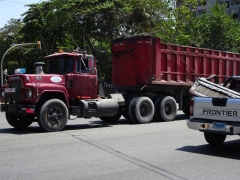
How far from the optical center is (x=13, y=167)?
761 cm

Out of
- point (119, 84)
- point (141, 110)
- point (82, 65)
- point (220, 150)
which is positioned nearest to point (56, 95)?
point (82, 65)

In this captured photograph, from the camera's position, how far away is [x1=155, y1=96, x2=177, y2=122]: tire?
52.3 feet

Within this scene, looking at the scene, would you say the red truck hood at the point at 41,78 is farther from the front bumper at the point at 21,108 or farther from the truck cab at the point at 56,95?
the front bumper at the point at 21,108

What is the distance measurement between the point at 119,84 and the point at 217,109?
8433mm

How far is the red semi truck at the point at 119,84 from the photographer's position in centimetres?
1239

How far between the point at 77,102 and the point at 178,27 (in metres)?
20.6

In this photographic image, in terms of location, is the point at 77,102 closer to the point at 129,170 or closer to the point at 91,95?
the point at 91,95

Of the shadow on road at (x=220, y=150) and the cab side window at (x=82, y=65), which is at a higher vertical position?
the cab side window at (x=82, y=65)

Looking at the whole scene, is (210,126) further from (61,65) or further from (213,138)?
(61,65)

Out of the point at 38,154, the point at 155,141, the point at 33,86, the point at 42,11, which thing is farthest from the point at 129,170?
the point at 42,11

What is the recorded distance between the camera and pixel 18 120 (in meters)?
13.5

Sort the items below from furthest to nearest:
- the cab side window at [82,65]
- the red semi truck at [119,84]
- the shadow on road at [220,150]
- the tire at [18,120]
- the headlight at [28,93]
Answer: the cab side window at [82,65] → the tire at [18,120] → the red semi truck at [119,84] → the headlight at [28,93] → the shadow on road at [220,150]

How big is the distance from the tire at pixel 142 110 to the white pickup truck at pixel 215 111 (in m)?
5.41

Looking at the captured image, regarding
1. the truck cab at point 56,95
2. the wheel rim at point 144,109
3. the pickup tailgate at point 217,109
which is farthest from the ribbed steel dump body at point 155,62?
the pickup tailgate at point 217,109
